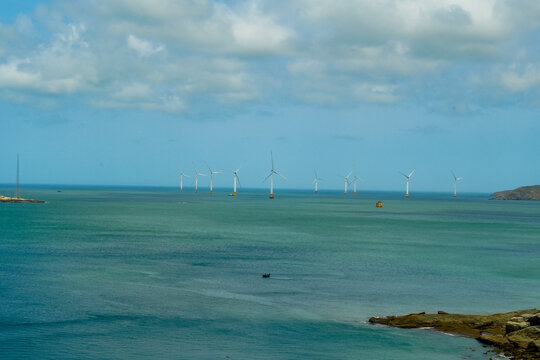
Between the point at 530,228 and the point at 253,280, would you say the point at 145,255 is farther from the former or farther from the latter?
the point at 530,228

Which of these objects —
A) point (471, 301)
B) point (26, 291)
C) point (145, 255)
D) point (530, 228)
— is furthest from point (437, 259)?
point (530, 228)

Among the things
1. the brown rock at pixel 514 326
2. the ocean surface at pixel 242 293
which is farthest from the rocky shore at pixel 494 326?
the ocean surface at pixel 242 293

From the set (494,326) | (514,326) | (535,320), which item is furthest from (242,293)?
(535,320)

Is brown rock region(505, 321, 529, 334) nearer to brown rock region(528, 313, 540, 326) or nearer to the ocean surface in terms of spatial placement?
brown rock region(528, 313, 540, 326)

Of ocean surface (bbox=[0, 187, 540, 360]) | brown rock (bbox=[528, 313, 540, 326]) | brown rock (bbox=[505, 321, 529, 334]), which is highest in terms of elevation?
brown rock (bbox=[528, 313, 540, 326])

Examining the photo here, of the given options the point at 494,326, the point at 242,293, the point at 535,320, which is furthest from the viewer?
the point at 242,293

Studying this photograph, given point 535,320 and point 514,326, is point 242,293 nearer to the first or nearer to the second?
point 514,326

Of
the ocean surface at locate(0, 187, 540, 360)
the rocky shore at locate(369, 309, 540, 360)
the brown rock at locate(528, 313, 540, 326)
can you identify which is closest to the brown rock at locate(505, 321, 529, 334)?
the rocky shore at locate(369, 309, 540, 360)

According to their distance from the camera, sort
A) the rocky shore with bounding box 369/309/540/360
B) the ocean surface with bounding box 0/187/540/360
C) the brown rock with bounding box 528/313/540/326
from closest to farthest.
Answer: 1. the rocky shore with bounding box 369/309/540/360
2. the ocean surface with bounding box 0/187/540/360
3. the brown rock with bounding box 528/313/540/326
